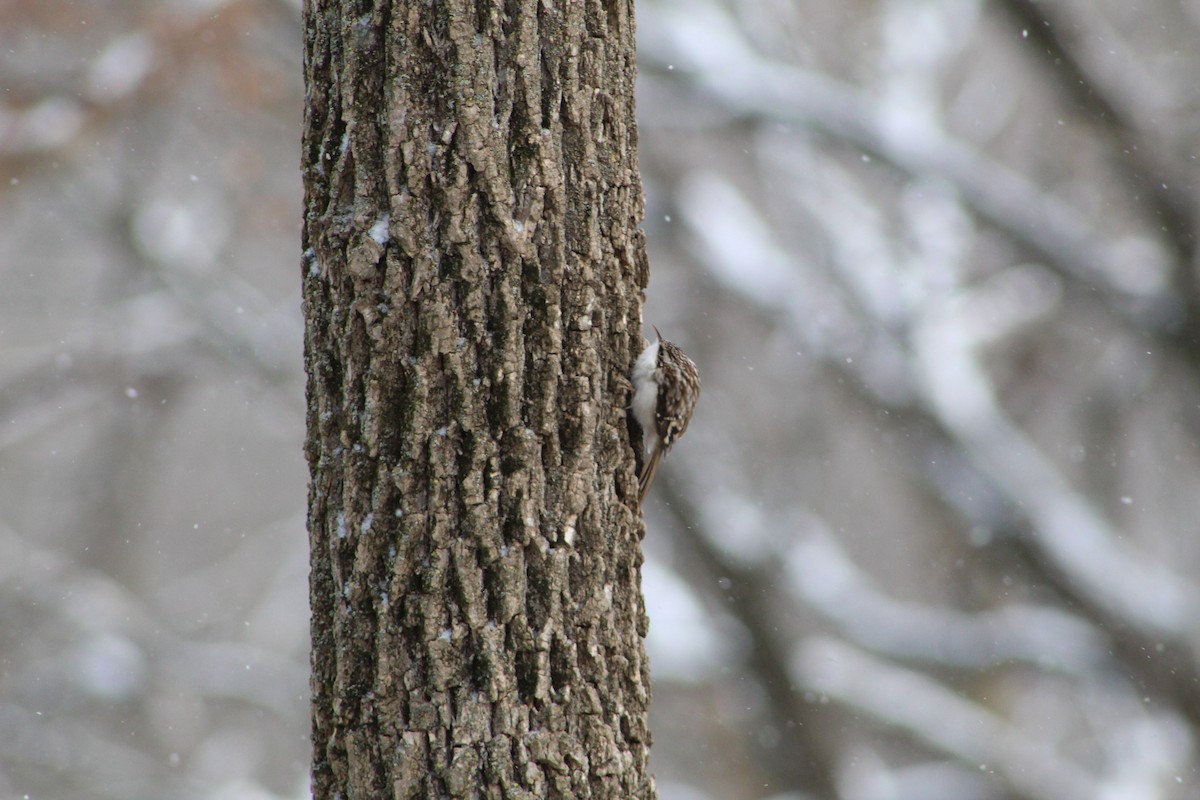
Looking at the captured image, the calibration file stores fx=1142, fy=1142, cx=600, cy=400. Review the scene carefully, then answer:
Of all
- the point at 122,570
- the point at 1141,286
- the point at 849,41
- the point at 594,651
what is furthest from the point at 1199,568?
the point at 122,570

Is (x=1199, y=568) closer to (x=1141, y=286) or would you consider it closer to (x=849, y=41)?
(x=1141, y=286)

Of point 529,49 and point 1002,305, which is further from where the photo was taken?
point 1002,305

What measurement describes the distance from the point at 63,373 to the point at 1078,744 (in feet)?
38.9

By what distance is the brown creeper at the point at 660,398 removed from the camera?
229 cm

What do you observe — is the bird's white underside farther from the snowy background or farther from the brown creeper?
the snowy background

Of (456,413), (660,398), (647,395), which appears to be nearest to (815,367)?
(660,398)

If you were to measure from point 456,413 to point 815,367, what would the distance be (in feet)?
24.1

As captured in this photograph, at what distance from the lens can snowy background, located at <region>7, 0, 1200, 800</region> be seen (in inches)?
267

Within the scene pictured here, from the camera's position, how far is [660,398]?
2.56 m

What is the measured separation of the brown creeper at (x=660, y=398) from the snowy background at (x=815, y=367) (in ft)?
14.4

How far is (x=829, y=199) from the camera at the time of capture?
29.3 ft

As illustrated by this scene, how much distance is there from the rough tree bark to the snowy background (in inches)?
206

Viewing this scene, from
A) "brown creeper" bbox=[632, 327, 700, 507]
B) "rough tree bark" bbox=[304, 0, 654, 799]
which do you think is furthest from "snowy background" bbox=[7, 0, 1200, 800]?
"rough tree bark" bbox=[304, 0, 654, 799]

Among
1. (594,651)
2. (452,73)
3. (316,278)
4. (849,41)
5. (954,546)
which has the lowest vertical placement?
(594,651)
